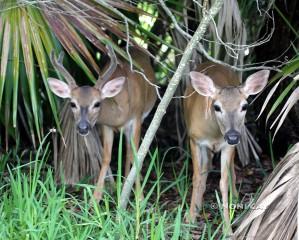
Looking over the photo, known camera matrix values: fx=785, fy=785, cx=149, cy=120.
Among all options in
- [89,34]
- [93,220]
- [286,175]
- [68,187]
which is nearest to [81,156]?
[68,187]

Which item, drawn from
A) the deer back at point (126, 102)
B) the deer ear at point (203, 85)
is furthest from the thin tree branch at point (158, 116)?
the deer back at point (126, 102)

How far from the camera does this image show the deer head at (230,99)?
626 cm

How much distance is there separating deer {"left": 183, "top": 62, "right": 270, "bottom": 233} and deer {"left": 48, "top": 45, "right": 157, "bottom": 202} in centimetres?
60

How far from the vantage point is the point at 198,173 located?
6836mm

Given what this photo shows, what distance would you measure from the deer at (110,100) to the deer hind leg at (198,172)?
580mm

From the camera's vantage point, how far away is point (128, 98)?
7625 millimetres

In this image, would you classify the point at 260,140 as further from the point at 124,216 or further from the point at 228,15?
the point at 124,216

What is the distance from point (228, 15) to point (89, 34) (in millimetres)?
1288

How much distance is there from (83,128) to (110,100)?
891 mm

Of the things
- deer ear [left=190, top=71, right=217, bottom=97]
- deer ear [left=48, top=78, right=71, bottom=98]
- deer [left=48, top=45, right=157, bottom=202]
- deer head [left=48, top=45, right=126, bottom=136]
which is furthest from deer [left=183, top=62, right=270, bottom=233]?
deer ear [left=48, top=78, right=71, bottom=98]

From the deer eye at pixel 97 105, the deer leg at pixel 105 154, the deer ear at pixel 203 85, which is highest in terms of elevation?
the deer ear at pixel 203 85

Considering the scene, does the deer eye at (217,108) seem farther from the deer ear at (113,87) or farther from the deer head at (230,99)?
the deer ear at (113,87)

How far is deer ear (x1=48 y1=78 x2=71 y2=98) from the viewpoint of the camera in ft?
22.7

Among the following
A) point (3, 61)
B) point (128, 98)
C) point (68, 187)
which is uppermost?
point (3, 61)
